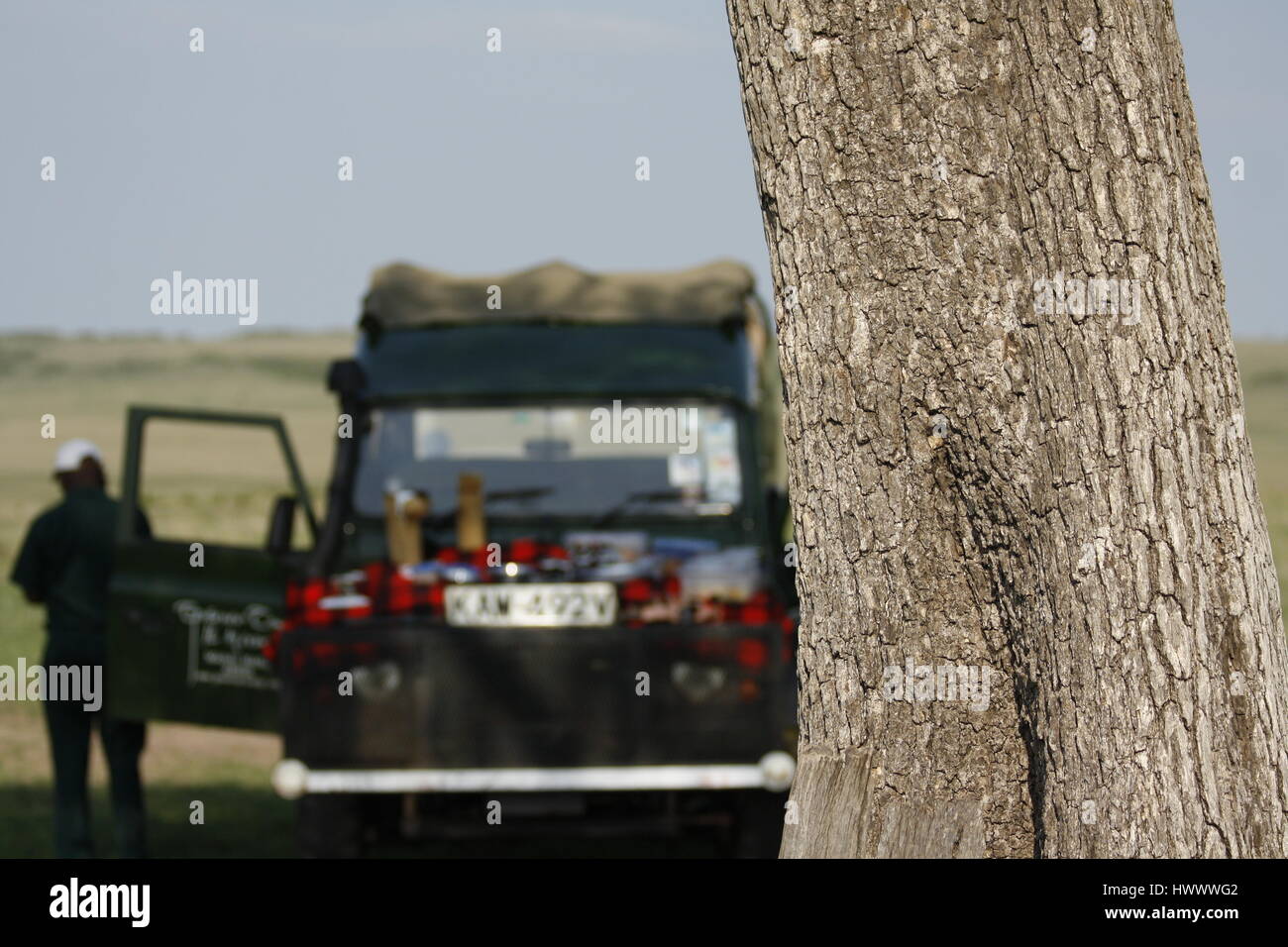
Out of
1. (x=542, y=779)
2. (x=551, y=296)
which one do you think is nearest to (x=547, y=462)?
(x=551, y=296)

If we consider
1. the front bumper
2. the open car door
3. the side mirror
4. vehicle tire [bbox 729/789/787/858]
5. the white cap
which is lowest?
vehicle tire [bbox 729/789/787/858]

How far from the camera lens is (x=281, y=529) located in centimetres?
771

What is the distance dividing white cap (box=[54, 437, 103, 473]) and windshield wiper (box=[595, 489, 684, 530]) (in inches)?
104

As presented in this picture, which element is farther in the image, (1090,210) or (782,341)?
(782,341)

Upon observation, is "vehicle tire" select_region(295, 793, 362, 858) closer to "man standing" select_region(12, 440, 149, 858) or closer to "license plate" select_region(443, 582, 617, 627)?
"license plate" select_region(443, 582, 617, 627)

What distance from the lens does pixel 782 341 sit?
310 cm

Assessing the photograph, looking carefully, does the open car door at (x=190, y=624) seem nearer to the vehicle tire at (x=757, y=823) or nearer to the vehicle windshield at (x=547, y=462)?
the vehicle windshield at (x=547, y=462)

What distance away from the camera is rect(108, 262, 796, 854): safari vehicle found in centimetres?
683

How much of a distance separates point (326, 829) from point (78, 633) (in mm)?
1841

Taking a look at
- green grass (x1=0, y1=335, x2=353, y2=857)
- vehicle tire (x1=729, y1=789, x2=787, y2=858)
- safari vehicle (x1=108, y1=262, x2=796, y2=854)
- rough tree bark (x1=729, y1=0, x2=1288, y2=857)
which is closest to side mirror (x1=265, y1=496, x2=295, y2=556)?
safari vehicle (x1=108, y1=262, x2=796, y2=854)

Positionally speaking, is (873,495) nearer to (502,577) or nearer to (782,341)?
(782,341)

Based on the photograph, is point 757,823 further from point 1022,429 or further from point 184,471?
point 184,471
